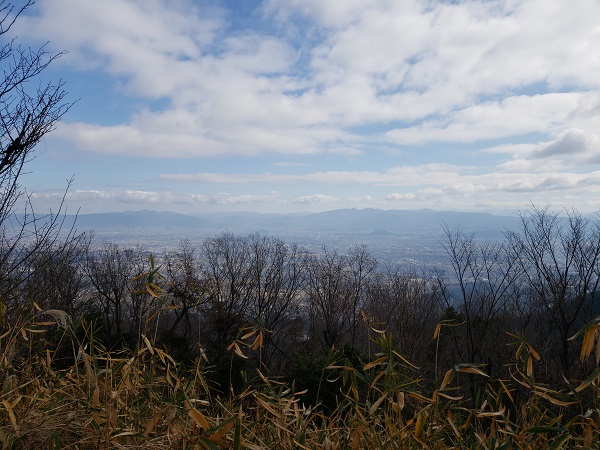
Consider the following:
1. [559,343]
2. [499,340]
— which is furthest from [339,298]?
[559,343]

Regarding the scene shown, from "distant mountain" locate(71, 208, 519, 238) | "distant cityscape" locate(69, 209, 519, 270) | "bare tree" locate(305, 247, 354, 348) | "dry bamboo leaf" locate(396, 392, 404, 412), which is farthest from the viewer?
"distant mountain" locate(71, 208, 519, 238)

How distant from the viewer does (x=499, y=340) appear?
62.8 feet

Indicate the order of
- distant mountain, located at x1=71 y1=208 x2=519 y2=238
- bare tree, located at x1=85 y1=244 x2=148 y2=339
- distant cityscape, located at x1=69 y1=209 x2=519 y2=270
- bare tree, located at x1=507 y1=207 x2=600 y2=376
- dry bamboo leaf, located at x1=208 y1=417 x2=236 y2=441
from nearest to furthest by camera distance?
dry bamboo leaf, located at x1=208 y1=417 x2=236 y2=441 → bare tree, located at x1=507 y1=207 x2=600 y2=376 → bare tree, located at x1=85 y1=244 x2=148 y2=339 → distant cityscape, located at x1=69 y1=209 x2=519 y2=270 → distant mountain, located at x1=71 y1=208 x2=519 y2=238

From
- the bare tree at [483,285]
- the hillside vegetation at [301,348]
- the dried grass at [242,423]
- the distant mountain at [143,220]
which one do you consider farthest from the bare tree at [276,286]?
the distant mountain at [143,220]

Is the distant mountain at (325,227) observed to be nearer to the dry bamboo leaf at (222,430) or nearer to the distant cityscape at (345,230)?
the distant cityscape at (345,230)

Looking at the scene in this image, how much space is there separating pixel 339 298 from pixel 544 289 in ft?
37.3

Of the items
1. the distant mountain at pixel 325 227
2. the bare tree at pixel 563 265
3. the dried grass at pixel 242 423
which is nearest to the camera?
the dried grass at pixel 242 423

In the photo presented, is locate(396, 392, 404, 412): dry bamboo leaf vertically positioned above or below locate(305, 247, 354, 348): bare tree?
above

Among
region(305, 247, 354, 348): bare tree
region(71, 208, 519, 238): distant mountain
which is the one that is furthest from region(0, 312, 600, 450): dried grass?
region(71, 208, 519, 238): distant mountain

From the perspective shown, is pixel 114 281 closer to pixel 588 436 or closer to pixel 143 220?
pixel 588 436

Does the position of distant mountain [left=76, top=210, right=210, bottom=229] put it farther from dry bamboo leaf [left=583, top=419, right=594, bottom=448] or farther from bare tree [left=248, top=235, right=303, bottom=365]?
dry bamboo leaf [left=583, top=419, right=594, bottom=448]

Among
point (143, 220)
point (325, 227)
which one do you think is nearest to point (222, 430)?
point (143, 220)

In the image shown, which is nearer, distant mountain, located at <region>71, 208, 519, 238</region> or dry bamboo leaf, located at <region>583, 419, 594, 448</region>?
dry bamboo leaf, located at <region>583, 419, 594, 448</region>

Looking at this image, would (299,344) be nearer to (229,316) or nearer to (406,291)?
(229,316)
